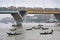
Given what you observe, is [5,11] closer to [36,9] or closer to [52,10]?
[36,9]

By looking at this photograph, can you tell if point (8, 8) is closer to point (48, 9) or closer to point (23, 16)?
point (23, 16)

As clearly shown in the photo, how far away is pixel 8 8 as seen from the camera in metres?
92.1

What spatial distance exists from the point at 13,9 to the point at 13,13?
4.75ft

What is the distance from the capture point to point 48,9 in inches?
3804

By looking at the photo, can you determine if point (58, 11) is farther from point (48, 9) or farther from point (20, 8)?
point (20, 8)

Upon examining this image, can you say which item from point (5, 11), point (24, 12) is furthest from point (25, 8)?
point (5, 11)

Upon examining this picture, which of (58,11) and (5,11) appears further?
(58,11)

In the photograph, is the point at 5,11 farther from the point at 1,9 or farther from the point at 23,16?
the point at 23,16

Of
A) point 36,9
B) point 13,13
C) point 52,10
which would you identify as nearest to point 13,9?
point 13,13

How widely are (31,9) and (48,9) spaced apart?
7876mm

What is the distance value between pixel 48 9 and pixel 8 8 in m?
15.4

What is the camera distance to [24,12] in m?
93.2

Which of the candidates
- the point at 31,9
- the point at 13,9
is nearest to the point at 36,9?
the point at 31,9

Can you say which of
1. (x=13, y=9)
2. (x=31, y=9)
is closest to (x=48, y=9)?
(x=31, y=9)
